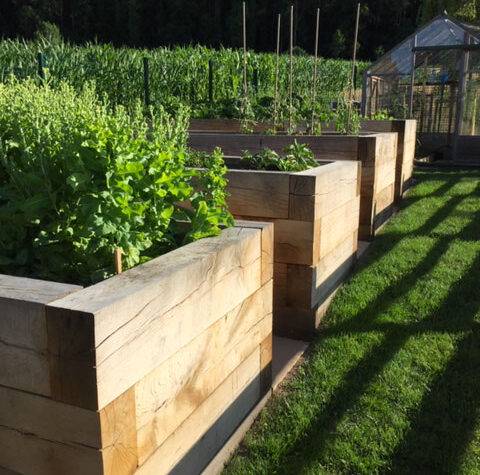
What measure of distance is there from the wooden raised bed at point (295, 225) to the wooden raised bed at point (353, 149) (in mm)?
1349

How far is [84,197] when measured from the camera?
1.91 m

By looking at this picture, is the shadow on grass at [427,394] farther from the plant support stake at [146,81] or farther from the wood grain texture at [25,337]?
the plant support stake at [146,81]

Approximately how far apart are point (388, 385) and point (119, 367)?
170cm

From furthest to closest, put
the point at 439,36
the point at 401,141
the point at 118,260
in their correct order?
the point at 439,36
the point at 401,141
the point at 118,260

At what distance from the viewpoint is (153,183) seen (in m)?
2.08

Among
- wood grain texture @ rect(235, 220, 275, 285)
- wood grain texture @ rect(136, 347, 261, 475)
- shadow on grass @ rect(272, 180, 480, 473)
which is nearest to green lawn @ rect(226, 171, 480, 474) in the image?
shadow on grass @ rect(272, 180, 480, 473)

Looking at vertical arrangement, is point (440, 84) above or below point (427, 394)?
above

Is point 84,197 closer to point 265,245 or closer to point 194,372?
point 194,372

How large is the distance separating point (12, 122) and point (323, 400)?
188 cm

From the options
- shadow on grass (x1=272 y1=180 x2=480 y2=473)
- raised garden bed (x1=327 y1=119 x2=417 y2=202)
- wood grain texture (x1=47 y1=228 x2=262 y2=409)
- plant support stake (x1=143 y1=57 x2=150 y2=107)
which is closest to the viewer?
wood grain texture (x1=47 y1=228 x2=262 y2=409)

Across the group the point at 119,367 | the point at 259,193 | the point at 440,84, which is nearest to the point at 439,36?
the point at 440,84

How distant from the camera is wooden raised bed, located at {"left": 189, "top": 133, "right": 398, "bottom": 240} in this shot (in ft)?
15.6

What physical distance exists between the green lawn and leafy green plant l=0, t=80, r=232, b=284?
3.14 ft

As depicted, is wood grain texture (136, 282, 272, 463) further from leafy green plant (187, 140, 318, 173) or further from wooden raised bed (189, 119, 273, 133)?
wooden raised bed (189, 119, 273, 133)
